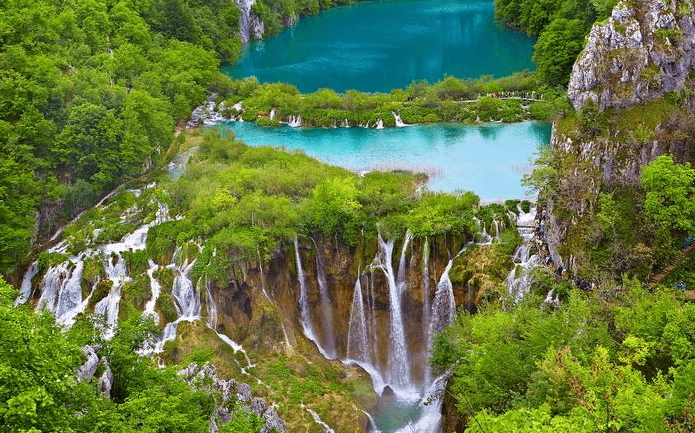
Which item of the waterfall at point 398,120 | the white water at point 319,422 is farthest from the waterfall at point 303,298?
the waterfall at point 398,120

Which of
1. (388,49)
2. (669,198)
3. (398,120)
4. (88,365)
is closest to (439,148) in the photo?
(398,120)

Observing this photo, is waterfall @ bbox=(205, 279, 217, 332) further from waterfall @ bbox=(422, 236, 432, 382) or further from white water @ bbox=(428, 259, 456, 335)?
white water @ bbox=(428, 259, 456, 335)

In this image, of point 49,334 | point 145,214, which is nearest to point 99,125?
point 145,214

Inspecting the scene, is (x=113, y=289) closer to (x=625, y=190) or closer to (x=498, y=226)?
(x=498, y=226)

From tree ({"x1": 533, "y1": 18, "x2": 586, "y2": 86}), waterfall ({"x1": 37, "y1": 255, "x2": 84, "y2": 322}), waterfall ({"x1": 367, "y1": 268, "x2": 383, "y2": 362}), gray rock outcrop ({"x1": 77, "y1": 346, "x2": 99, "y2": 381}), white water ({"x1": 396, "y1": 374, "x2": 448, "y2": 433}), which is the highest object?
tree ({"x1": 533, "y1": 18, "x2": 586, "y2": 86})

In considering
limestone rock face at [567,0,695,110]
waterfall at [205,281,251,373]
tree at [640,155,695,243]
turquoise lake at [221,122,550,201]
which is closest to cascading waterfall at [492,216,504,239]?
turquoise lake at [221,122,550,201]

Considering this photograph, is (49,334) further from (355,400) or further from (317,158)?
(317,158)
